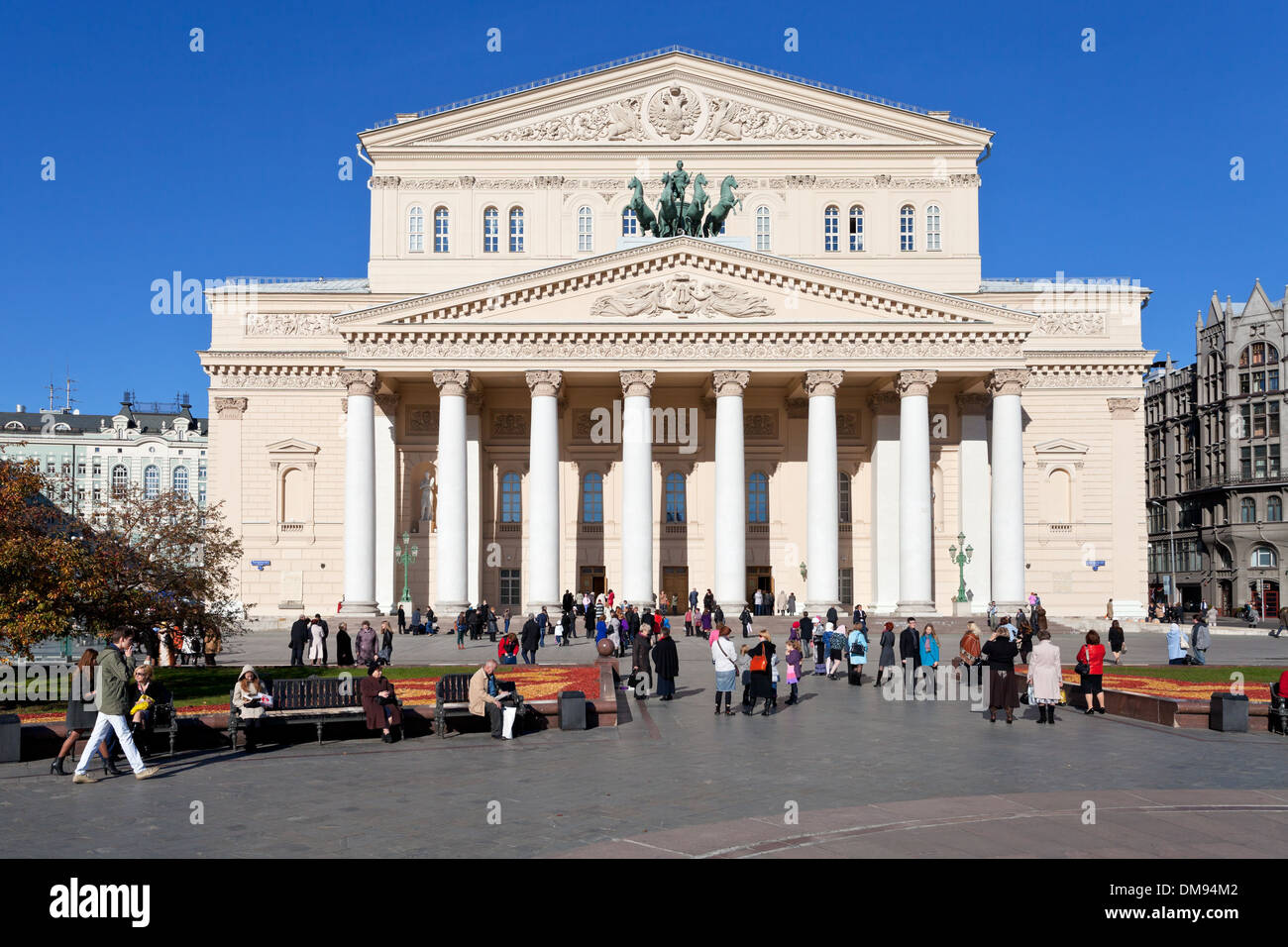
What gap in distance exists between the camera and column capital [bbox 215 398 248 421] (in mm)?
56812

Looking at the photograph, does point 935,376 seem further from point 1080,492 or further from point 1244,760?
point 1244,760

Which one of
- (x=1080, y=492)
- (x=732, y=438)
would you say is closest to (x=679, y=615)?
(x=732, y=438)

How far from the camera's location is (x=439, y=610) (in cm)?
4909

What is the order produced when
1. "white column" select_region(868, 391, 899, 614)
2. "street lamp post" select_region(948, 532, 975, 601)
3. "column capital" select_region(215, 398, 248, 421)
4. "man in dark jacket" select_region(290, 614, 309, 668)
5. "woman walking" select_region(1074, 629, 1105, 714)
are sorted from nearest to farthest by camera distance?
"woman walking" select_region(1074, 629, 1105, 714) → "man in dark jacket" select_region(290, 614, 309, 668) → "white column" select_region(868, 391, 899, 614) → "street lamp post" select_region(948, 532, 975, 601) → "column capital" select_region(215, 398, 248, 421)

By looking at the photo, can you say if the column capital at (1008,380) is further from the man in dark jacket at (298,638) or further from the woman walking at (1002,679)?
the woman walking at (1002,679)

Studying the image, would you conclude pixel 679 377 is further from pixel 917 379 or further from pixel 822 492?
pixel 917 379

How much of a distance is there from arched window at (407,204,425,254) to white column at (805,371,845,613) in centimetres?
2220

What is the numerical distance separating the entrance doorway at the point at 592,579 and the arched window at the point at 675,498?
4.18 metres

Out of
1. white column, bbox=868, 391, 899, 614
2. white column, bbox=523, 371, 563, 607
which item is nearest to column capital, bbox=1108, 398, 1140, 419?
white column, bbox=868, 391, 899, 614

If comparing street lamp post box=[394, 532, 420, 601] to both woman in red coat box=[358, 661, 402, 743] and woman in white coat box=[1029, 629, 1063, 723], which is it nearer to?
woman in red coat box=[358, 661, 402, 743]

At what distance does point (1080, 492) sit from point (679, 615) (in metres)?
20.8

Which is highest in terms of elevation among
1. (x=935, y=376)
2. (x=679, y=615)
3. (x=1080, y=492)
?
(x=935, y=376)

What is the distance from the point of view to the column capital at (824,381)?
50.7 metres

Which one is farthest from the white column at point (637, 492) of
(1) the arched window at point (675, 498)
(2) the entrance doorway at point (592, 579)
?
(1) the arched window at point (675, 498)
